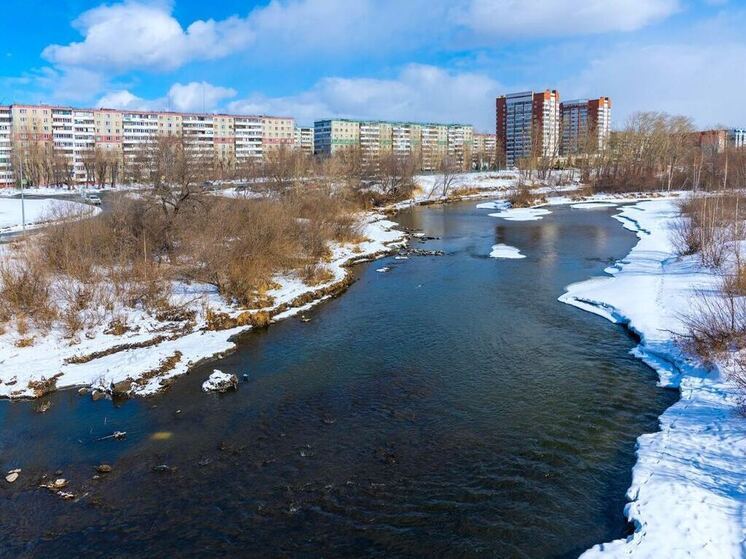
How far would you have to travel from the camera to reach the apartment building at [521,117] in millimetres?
148000

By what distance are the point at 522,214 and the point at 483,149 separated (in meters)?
123

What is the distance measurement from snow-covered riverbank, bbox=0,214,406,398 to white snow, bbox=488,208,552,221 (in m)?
32.0

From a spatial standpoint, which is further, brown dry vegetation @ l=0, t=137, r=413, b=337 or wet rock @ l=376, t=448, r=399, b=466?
brown dry vegetation @ l=0, t=137, r=413, b=337

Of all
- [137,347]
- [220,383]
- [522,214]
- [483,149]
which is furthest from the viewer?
Result: [483,149]

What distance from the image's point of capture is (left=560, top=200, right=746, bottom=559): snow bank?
26.4ft

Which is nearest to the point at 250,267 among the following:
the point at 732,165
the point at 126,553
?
the point at 126,553

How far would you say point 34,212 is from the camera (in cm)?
4453

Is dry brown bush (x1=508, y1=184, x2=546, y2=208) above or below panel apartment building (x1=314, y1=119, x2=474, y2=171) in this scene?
below

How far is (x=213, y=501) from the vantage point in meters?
9.70

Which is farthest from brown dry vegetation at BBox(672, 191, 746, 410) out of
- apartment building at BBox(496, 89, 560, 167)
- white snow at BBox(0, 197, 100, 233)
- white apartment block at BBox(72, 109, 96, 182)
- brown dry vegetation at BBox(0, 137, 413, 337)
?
apartment building at BBox(496, 89, 560, 167)

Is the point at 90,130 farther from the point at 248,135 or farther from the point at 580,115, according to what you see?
the point at 580,115

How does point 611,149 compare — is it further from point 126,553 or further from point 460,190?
point 126,553

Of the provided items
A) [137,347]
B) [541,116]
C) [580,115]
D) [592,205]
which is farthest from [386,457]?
[580,115]

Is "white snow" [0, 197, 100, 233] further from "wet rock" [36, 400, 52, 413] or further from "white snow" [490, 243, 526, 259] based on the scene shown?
"white snow" [490, 243, 526, 259]
